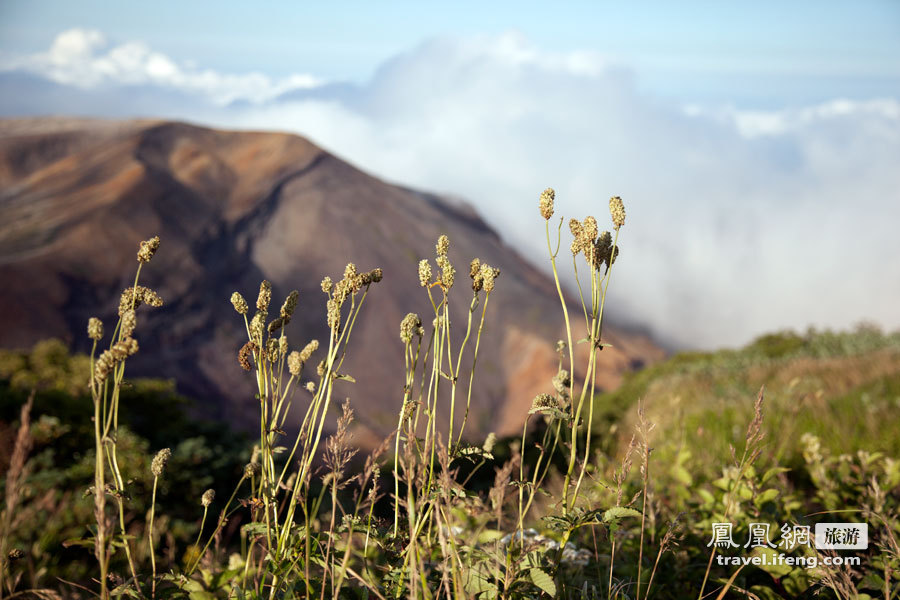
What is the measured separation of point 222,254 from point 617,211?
630 inches

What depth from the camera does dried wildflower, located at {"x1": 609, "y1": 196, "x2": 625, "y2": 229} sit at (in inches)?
64.0

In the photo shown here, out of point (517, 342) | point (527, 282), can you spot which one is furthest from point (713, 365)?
point (527, 282)

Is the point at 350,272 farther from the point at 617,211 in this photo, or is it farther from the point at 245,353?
the point at 617,211

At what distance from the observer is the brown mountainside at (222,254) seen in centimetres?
1388

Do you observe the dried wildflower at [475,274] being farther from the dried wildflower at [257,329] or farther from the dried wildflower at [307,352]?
the dried wildflower at [257,329]

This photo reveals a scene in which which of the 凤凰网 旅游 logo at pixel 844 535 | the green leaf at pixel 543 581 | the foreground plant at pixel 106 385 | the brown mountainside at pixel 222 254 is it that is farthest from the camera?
the brown mountainside at pixel 222 254

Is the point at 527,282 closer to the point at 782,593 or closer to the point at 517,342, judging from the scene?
the point at 517,342

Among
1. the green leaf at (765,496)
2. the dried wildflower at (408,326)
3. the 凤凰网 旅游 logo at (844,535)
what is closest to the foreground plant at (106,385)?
the dried wildflower at (408,326)

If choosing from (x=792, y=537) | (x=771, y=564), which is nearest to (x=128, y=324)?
(x=771, y=564)

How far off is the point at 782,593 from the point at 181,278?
583 inches

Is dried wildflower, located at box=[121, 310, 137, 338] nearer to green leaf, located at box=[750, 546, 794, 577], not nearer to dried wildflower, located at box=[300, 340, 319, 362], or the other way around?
dried wildflower, located at box=[300, 340, 319, 362]

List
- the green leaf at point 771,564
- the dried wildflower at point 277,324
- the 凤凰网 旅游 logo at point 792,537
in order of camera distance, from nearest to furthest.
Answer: the dried wildflower at point 277,324 → the green leaf at point 771,564 → the 凤凰网 旅游 logo at point 792,537

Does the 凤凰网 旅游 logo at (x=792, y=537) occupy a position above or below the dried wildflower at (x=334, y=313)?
below

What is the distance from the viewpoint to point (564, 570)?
2369 mm
